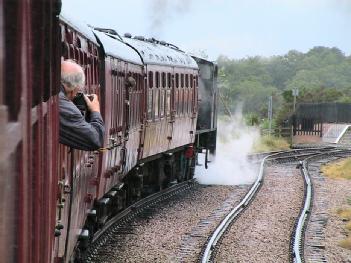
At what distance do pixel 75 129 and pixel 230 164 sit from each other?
20558mm

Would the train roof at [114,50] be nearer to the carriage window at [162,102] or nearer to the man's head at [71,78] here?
the carriage window at [162,102]

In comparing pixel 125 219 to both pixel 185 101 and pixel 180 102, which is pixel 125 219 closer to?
pixel 180 102

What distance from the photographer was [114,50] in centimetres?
934

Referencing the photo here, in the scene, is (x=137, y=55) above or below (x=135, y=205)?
above

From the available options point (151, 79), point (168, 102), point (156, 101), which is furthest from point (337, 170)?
point (151, 79)

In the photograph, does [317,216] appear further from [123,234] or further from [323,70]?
[323,70]

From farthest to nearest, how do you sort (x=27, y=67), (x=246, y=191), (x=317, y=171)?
(x=317, y=171) → (x=246, y=191) → (x=27, y=67)

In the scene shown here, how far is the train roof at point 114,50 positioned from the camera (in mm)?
8648

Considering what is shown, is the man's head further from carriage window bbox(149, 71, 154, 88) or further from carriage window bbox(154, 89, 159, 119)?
carriage window bbox(154, 89, 159, 119)

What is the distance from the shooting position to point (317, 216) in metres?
14.4

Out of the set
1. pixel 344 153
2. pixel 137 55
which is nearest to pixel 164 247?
pixel 137 55

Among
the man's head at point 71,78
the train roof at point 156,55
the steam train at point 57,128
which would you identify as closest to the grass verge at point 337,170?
the steam train at point 57,128

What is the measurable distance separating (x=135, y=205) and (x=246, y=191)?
15.0 ft

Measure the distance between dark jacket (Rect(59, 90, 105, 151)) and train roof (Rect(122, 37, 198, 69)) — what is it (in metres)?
9.27
